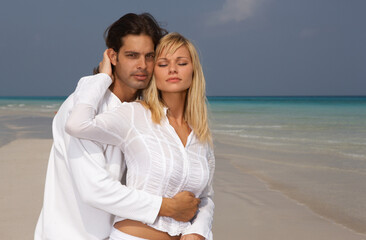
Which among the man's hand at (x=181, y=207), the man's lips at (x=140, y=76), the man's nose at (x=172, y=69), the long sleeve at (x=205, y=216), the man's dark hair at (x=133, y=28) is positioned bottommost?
the long sleeve at (x=205, y=216)

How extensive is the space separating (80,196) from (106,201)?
7.1 inches

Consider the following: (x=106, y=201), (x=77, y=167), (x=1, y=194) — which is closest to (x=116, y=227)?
(x=106, y=201)

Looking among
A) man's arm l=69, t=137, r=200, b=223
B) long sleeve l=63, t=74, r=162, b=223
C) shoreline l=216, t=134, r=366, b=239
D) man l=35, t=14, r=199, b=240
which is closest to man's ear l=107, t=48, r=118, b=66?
man l=35, t=14, r=199, b=240

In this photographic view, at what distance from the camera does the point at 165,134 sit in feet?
8.06

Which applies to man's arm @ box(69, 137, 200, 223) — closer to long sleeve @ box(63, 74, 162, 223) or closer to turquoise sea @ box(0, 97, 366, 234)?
long sleeve @ box(63, 74, 162, 223)

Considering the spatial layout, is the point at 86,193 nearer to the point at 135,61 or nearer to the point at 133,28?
the point at 135,61

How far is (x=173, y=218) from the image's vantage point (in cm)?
238

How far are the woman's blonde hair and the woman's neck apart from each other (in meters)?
0.04

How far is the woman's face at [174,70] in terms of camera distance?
265 centimetres

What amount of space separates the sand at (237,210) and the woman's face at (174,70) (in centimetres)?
226

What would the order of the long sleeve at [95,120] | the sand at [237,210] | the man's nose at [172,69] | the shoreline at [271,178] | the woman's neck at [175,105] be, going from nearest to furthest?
1. the long sleeve at [95,120]
2. the man's nose at [172,69]
3. the woman's neck at [175,105]
4. the sand at [237,210]
5. the shoreline at [271,178]

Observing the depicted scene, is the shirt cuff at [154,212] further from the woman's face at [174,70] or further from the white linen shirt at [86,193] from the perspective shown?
the woman's face at [174,70]

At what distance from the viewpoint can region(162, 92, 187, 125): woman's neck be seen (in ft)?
9.00

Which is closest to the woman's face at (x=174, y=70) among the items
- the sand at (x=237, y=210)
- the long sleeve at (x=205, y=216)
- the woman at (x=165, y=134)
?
the woman at (x=165, y=134)
